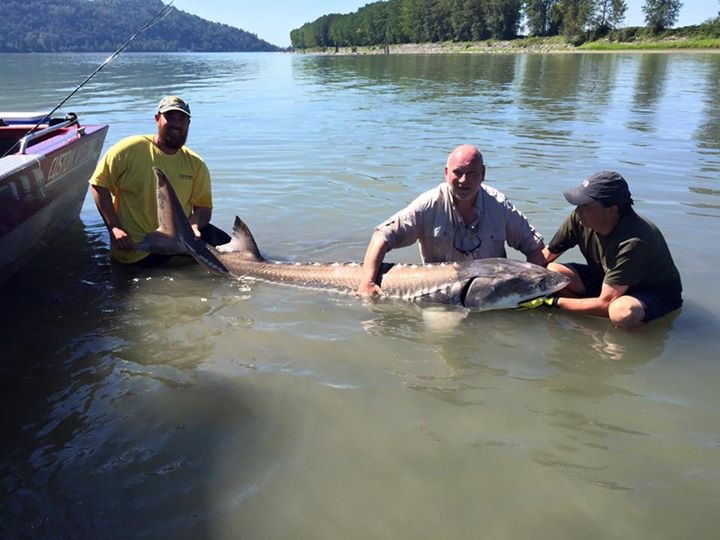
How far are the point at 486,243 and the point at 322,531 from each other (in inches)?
117

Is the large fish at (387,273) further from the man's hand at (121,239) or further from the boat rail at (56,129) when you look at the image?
the boat rail at (56,129)

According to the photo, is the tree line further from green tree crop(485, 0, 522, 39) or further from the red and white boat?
the red and white boat

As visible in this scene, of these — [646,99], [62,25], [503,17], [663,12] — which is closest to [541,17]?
[503,17]

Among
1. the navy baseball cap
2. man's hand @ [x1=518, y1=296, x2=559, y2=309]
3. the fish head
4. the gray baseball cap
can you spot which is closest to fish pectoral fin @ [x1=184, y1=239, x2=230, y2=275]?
the gray baseball cap

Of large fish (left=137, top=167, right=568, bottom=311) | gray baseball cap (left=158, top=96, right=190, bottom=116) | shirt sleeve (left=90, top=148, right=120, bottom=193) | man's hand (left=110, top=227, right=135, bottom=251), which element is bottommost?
large fish (left=137, top=167, right=568, bottom=311)

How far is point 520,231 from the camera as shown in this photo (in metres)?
4.71

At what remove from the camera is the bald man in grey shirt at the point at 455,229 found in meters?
4.61

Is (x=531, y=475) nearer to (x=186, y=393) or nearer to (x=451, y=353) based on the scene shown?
(x=451, y=353)

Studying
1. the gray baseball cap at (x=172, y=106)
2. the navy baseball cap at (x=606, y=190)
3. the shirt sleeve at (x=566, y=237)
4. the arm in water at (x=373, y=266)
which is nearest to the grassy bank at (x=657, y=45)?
the shirt sleeve at (x=566, y=237)

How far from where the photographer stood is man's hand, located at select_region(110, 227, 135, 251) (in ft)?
17.2

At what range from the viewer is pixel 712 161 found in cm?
971

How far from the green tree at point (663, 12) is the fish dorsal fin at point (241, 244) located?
8751cm

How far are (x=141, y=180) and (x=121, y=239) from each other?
1.91 feet

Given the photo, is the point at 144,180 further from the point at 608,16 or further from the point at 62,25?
the point at 62,25
